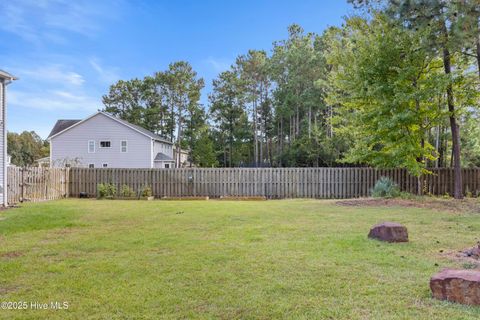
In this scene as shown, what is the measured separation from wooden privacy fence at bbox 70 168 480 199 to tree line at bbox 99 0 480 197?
124cm

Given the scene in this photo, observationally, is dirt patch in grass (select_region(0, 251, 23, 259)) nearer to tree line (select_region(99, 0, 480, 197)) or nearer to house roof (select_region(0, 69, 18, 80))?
tree line (select_region(99, 0, 480, 197))

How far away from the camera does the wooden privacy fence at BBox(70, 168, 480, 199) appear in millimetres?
17594

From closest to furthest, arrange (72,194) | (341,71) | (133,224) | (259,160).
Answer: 1. (133,224)
2. (341,71)
3. (72,194)
4. (259,160)

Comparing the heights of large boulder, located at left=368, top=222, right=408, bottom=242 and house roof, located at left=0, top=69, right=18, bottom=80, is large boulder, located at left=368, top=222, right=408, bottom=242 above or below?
below

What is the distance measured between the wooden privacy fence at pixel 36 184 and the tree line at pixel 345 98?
1343 cm

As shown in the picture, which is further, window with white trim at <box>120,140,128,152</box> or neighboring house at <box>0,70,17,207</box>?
window with white trim at <box>120,140,128,152</box>

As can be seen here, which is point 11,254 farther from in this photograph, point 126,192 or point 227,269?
point 126,192

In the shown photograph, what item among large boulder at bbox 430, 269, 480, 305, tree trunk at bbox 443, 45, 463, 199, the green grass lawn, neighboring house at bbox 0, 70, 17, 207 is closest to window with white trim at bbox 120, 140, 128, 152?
neighboring house at bbox 0, 70, 17, 207

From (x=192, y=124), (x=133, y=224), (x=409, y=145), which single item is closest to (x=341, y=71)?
(x=409, y=145)

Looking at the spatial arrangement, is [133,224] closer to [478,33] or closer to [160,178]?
[478,33]

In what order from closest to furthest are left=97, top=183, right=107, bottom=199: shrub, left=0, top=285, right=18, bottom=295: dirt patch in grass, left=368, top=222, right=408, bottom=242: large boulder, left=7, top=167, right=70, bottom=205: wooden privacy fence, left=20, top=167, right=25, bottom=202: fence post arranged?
1. left=0, top=285, right=18, bottom=295: dirt patch in grass
2. left=368, top=222, right=408, bottom=242: large boulder
3. left=7, top=167, right=70, bottom=205: wooden privacy fence
4. left=20, top=167, right=25, bottom=202: fence post
5. left=97, top=183, right=107, bottom=199: shrub

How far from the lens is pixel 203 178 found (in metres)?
18.2

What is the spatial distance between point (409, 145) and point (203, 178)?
382 inches

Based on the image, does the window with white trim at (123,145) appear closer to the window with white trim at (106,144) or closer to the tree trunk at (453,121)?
the window with white trim at (106,144)
